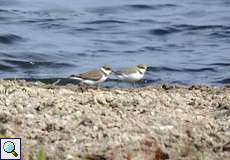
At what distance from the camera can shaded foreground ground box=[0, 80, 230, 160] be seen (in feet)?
23.5

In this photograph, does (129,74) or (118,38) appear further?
(118,38)

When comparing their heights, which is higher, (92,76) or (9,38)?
(9,38)

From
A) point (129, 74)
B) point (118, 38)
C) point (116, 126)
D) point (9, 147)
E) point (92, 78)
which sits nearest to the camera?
point (9, 147)

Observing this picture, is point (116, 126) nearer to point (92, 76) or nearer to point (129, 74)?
point (92, 76)

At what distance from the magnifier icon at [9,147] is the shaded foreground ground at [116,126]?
0.69 m

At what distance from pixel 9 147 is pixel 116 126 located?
1982mm

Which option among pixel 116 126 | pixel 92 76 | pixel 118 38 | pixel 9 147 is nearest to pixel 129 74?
pixel 92 76

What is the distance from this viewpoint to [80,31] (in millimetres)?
20188

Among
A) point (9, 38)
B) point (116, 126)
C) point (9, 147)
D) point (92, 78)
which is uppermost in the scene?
point (9, 38)

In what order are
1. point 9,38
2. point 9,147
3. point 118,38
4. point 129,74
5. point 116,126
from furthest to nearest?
point 118,38, point 9,38, point 129,74, point 116,126, point 9,147

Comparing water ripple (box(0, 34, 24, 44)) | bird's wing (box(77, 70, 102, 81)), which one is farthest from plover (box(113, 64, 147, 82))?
water ripple (box(0, 34, 24, 44))

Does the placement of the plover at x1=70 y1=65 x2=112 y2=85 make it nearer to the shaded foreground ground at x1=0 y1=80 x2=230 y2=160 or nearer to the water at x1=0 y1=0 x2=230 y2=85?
the water at x1=0 y1=0 x2=230 y2=85

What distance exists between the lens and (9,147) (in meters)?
6.05

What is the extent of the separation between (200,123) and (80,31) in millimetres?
12253
